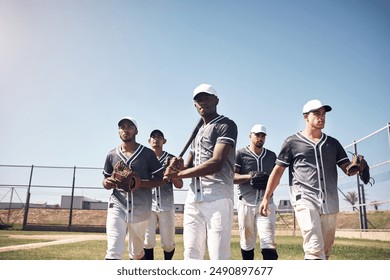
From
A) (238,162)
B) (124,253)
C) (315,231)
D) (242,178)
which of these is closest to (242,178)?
(242,178)

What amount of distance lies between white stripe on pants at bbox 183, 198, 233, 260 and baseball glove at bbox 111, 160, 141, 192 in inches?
48.2

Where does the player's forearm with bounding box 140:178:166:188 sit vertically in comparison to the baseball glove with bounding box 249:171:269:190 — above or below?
below

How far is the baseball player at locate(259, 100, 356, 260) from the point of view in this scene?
4086mm

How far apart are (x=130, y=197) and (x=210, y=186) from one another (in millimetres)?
1668

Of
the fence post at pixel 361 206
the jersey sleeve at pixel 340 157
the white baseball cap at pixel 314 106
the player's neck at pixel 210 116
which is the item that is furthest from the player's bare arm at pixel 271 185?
the fence post at pixel 361 206

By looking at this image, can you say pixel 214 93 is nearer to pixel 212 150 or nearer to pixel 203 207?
pixel 212 150

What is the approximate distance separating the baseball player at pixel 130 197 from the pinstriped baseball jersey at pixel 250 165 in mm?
1619

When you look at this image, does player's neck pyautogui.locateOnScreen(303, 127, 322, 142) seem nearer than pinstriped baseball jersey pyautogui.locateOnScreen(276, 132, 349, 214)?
No

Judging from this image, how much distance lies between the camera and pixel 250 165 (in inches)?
246

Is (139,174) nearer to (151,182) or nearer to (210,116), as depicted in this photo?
(151,182)

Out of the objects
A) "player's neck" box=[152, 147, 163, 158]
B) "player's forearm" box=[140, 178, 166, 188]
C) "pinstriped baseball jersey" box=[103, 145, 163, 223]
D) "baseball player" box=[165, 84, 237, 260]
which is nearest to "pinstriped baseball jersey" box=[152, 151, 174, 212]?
"player's neck" box=[152, 147, 163, 158]

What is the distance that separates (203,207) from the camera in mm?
3385

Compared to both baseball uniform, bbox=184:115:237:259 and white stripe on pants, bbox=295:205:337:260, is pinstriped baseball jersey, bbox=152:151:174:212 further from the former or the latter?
baseball uniform, bbox=184:115:237:259

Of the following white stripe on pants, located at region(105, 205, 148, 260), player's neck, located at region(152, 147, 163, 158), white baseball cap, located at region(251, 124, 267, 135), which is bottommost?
white stripe on pants, located at region(105, 205, 148, 260)
